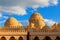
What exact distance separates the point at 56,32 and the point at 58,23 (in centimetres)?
697

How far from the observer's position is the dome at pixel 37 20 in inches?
2331

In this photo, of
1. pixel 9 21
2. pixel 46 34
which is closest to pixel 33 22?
pixel 9 21

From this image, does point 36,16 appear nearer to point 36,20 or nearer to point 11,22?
point 36,20

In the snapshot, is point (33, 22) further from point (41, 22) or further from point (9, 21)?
point (9, 21)

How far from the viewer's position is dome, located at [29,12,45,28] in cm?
5922

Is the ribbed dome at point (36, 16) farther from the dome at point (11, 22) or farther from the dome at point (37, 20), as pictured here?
the dome at point (11, 22)

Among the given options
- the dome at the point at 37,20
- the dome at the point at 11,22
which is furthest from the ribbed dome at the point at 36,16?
the dome at the point at 11,22

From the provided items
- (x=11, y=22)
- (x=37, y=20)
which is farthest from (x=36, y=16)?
(x=11, y=22)

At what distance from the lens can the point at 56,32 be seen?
50.6 m

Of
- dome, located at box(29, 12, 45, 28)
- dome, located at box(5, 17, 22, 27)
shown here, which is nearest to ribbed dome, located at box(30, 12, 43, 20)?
dome, located at box(29, 12, 45, 28)

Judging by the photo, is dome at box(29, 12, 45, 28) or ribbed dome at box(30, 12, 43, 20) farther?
ribbed dome at box(30, 12, 43, 20)

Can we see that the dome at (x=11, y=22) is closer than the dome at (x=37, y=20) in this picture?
No

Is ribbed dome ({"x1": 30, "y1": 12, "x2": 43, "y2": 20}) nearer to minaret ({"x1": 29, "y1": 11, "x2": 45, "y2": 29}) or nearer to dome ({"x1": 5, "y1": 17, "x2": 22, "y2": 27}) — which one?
minaret ({"x1": 29, "y1": 11, "x2": 45, "y2": 29})

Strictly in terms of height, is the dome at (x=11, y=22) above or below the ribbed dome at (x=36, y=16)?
below
